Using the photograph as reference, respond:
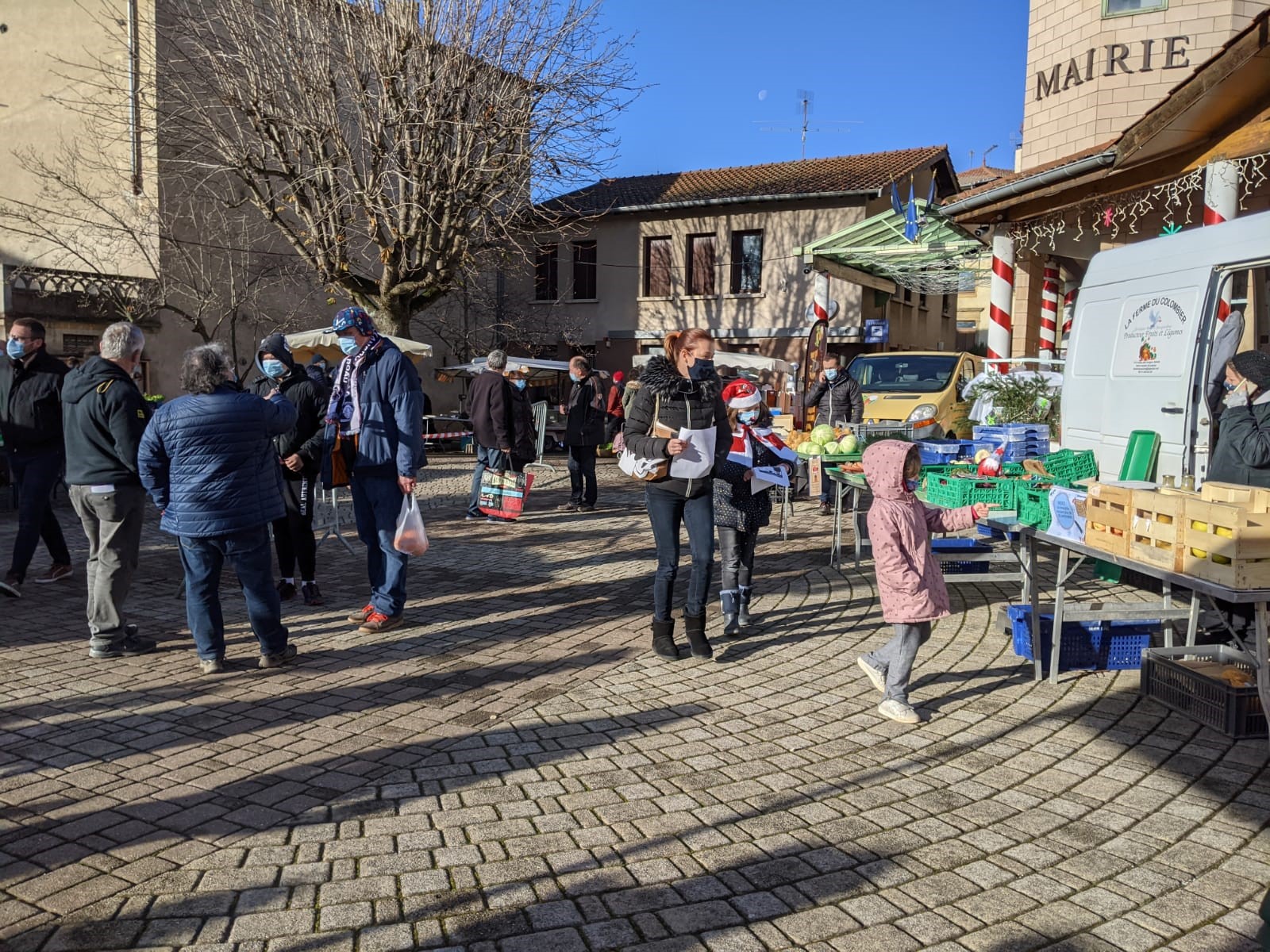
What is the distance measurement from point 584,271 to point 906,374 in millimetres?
20016

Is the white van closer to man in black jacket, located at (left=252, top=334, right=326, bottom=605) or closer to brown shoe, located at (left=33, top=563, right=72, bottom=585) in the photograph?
man in black jacket, located at (left=252, top=334, right=326, bottom=605)

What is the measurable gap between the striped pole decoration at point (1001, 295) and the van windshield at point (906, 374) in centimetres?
70

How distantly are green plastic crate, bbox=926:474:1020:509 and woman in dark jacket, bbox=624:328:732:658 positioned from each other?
1.29 m

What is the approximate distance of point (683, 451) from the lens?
5.39 meters

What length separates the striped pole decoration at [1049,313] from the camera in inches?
682

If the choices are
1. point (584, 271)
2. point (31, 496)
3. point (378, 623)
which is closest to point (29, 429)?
point (31, 496)

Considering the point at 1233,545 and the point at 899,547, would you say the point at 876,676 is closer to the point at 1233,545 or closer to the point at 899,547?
the point at 899,547

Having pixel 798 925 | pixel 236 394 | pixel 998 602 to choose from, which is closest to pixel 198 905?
pixel 798 925

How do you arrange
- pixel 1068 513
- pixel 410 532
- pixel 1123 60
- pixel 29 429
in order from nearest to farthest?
pixel 1068 513
pixel 410 532
pixel 29 429
pixel 1123 60

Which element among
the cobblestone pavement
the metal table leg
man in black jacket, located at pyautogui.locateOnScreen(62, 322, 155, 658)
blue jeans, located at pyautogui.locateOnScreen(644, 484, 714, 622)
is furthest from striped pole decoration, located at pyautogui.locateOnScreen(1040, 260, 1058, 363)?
man in black jacket, located at pyautogui.locateOnScreen(62, 322, 155, 658)

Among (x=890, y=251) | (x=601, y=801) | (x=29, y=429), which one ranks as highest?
(x=890, y=251)

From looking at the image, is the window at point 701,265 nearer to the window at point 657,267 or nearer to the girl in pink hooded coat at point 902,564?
the window at point 657,267

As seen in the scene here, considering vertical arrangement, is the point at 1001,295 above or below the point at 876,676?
above

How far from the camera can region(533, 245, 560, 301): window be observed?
33.5 metres
